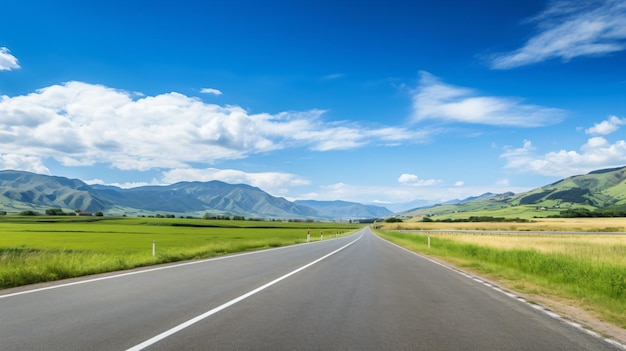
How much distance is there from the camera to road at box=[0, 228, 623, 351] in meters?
6.59

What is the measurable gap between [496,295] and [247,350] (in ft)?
26.9

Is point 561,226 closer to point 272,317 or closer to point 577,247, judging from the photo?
point 577,247

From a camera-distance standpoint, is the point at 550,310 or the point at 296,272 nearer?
the point at 550,310

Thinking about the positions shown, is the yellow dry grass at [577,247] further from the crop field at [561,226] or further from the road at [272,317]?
the crop field at [561,226]

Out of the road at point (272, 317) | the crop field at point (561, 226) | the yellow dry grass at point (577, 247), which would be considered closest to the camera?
the road at point (272, 317)

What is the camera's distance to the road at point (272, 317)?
659 centimetres

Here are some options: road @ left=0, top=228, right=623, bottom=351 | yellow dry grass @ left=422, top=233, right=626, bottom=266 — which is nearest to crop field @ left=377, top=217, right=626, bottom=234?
yellow dry grass @ left=422, top=233, right=626, bottom=266

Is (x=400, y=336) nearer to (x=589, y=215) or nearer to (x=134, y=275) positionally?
(x=134, y=275)

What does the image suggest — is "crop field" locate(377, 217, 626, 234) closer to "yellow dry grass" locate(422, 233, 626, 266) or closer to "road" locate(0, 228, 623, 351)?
"yellow dry grass" locate(422, 233, 626, 266)

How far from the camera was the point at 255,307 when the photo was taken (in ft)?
31.3

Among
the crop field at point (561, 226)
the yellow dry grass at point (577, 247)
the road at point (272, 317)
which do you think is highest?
the road at point (272, 317)

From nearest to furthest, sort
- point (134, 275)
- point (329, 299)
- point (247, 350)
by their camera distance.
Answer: point (247, 350) < point (329, 299) < point (134, 275)

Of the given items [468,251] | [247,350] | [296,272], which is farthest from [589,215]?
[247,350]

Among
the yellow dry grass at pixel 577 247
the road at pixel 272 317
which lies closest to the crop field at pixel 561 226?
the yellow dry grass at pixel 577 247
